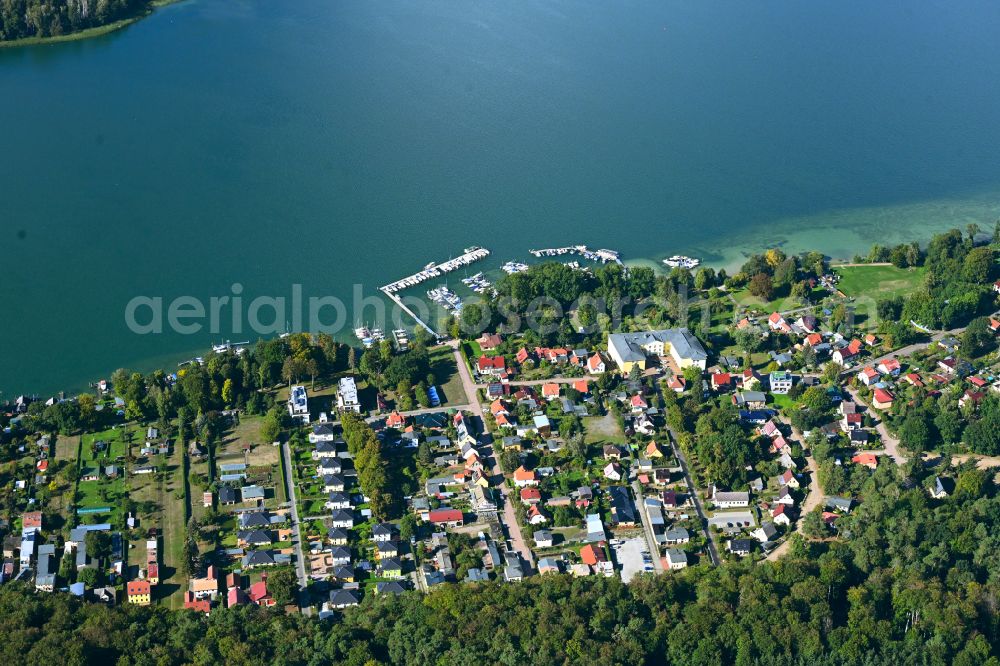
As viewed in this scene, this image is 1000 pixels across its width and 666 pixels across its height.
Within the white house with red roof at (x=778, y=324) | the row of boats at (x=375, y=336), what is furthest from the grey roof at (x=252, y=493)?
the white house with red roof at (x=778, y=324)

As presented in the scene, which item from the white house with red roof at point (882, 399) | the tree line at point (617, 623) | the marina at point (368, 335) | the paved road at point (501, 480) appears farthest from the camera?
the marina at point (368, 335)

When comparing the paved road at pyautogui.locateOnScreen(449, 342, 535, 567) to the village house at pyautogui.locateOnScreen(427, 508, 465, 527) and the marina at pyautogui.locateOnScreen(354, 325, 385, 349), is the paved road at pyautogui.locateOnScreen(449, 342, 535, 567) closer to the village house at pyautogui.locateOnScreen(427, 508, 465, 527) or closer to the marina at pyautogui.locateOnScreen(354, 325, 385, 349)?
the village house at pyautogui.locateOnScreen(427, 508, 465, 527)

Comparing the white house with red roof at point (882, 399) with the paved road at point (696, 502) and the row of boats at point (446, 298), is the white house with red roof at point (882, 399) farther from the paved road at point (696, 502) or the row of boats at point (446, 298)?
the row of boats at point (446, 298)

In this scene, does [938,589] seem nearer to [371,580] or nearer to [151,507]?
[371,580]

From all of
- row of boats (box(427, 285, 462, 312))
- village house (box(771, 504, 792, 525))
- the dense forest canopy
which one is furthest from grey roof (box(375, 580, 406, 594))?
the dense forest canopy

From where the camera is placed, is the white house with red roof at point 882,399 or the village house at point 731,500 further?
the white house with red roof at point 882,399

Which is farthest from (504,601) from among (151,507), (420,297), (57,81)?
(57,81)
